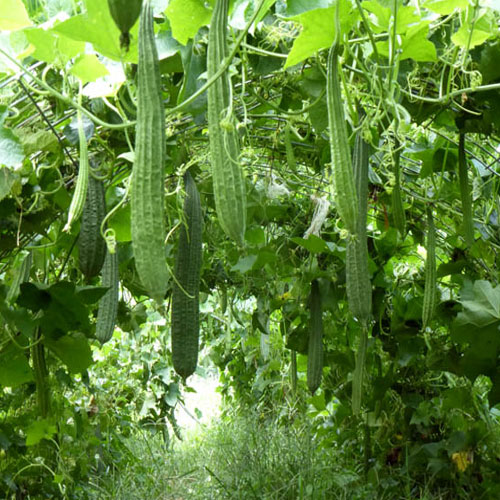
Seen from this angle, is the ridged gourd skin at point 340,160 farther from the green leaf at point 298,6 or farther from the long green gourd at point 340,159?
the green leaf at point 298,6

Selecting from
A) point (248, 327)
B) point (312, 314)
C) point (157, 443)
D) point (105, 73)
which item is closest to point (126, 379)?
point (157, 443)

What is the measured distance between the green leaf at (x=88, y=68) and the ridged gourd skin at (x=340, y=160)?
571 millimetres

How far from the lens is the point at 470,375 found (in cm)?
281

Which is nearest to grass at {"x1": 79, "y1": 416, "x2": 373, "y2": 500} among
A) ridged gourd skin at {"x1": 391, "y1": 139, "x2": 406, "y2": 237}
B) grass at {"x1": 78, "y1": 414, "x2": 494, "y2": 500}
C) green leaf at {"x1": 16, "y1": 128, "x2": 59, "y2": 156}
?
grass at {"x1": 78, "y1": 414, "x2": 494, "y2": 500}

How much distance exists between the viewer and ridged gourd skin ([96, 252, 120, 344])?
1868 millimetres

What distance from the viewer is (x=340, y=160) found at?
1.08 meters

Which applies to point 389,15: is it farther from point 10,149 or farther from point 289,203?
point 289,203

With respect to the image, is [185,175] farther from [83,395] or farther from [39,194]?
[83,395]

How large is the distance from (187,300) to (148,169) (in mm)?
885

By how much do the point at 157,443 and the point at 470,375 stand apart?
3.94 m

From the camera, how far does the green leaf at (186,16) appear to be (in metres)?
1.40

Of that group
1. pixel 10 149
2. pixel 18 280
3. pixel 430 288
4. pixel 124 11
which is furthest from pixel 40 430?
pixel 124 11

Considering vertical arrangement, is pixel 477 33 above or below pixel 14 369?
above

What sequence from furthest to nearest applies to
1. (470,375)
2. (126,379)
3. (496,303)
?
(126,379) → (470,375) → (496,303)
